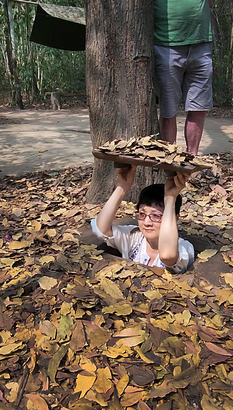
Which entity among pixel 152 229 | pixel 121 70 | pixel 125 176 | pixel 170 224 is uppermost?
pixel 121 70

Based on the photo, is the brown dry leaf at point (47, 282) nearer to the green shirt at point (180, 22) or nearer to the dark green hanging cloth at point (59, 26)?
the green shirt at point (180, 22)

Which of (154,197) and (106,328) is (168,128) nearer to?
(154,197)

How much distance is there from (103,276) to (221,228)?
1.08 metres

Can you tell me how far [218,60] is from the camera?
11828 mm

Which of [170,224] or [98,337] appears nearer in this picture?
[98,337]

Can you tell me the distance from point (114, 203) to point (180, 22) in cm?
163

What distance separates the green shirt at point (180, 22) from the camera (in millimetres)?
2756

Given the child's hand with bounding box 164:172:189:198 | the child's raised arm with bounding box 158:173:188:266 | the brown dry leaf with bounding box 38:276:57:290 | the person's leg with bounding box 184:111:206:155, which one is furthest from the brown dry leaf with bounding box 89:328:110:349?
the person's leg with bounding box 184:111:206:155

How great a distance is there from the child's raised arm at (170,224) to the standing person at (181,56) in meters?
1.28

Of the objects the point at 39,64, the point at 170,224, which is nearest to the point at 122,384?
the point at 170,224

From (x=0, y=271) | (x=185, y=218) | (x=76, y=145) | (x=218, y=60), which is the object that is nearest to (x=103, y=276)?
(x=0, y=271)

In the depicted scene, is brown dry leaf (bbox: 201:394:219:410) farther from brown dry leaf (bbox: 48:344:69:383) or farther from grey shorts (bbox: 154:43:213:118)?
grey shorts (bbox: 154:43:213:118)

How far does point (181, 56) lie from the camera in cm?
288

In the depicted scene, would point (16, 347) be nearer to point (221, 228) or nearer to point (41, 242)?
point (41, 242)
